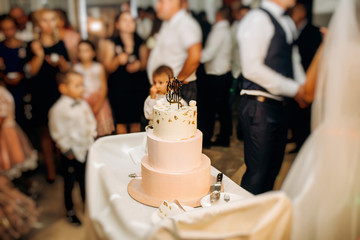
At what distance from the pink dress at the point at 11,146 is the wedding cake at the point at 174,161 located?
3.71ft

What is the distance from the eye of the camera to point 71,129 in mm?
2088

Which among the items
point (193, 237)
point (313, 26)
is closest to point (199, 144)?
point (193, 237)

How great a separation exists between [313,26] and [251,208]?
984 mm

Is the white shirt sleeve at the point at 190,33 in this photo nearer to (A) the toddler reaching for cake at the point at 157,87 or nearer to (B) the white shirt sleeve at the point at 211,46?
(B) the white shirt sleeve at the point at 211,46

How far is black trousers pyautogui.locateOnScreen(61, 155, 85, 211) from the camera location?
213cm

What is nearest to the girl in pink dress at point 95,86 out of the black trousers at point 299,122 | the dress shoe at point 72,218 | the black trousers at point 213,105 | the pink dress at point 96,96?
the pink dress at point 96,96

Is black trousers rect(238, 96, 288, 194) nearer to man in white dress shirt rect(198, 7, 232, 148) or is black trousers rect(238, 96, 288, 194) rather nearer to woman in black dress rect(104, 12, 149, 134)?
man in white dress shirt rect(198, 7, 232, 148)

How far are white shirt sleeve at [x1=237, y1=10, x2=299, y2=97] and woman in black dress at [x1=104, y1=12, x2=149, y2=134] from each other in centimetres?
72

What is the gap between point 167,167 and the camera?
1.25 meters

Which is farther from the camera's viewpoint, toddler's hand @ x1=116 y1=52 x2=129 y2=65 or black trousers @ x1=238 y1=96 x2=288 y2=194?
toddler's hand @ x1=116 y1=52 x2=129 y2=65

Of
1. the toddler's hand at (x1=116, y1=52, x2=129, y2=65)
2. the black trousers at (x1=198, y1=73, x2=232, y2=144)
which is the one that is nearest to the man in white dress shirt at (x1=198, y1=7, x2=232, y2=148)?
the black trousers at (x1=198, y1=73, x2=232, y2=144)

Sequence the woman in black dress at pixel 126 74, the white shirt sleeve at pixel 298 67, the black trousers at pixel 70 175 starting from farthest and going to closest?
1. the black trousers at pixel 70 175
2. the woman in black dress at pixel 126 74
3. the white shirt sleeve at pixel 298 67

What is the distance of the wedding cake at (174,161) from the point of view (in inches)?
48.6

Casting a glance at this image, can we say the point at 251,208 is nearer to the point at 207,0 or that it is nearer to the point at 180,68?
the point at 180,68
